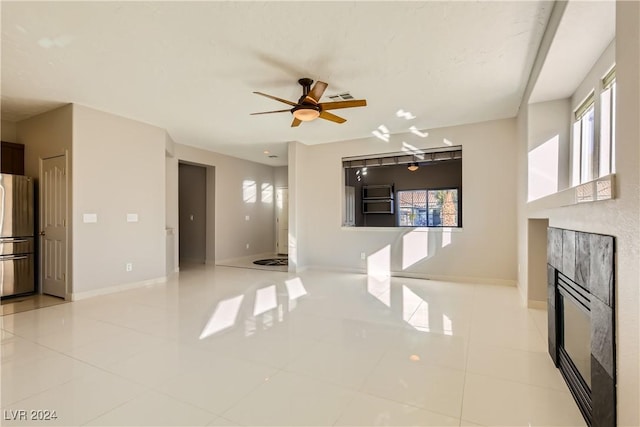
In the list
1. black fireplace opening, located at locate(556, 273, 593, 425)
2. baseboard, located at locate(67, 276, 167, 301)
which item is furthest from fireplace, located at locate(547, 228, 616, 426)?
baseboard, located at locate(67, 276, 167, 301)

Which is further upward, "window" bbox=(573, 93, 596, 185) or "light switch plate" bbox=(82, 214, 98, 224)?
"window" bbox=(573, 93, 596, 185)

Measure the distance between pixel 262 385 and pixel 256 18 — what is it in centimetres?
274

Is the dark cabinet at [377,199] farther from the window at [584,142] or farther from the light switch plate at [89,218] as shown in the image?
the light switch plate at [89,218]

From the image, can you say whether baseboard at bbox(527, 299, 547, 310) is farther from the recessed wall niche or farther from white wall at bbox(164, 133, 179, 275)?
white wall at bbox(164, 133, 179, 275)

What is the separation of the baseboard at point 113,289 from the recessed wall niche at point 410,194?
4836 millimetres

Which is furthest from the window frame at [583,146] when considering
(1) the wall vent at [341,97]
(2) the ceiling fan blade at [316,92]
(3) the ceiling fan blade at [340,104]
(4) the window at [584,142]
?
(2) the ceiling fan blade at [316,92]

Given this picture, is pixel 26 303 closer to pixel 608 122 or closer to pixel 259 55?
pixel 259 55

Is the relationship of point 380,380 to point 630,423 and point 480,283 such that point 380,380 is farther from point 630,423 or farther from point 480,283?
point 480,283

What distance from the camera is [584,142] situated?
3.23 meters

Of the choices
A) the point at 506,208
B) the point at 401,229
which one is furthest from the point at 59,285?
the point at 506,208

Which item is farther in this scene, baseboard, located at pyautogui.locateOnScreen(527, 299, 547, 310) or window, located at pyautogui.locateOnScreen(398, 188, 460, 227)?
window, located at pyautogui.locateOnScreen(398, 188, 460, 227)

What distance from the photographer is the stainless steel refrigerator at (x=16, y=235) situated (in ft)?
14.2

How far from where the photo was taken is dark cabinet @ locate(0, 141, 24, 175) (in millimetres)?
4785

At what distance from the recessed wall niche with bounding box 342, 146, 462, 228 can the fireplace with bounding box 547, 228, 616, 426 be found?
5.88m
